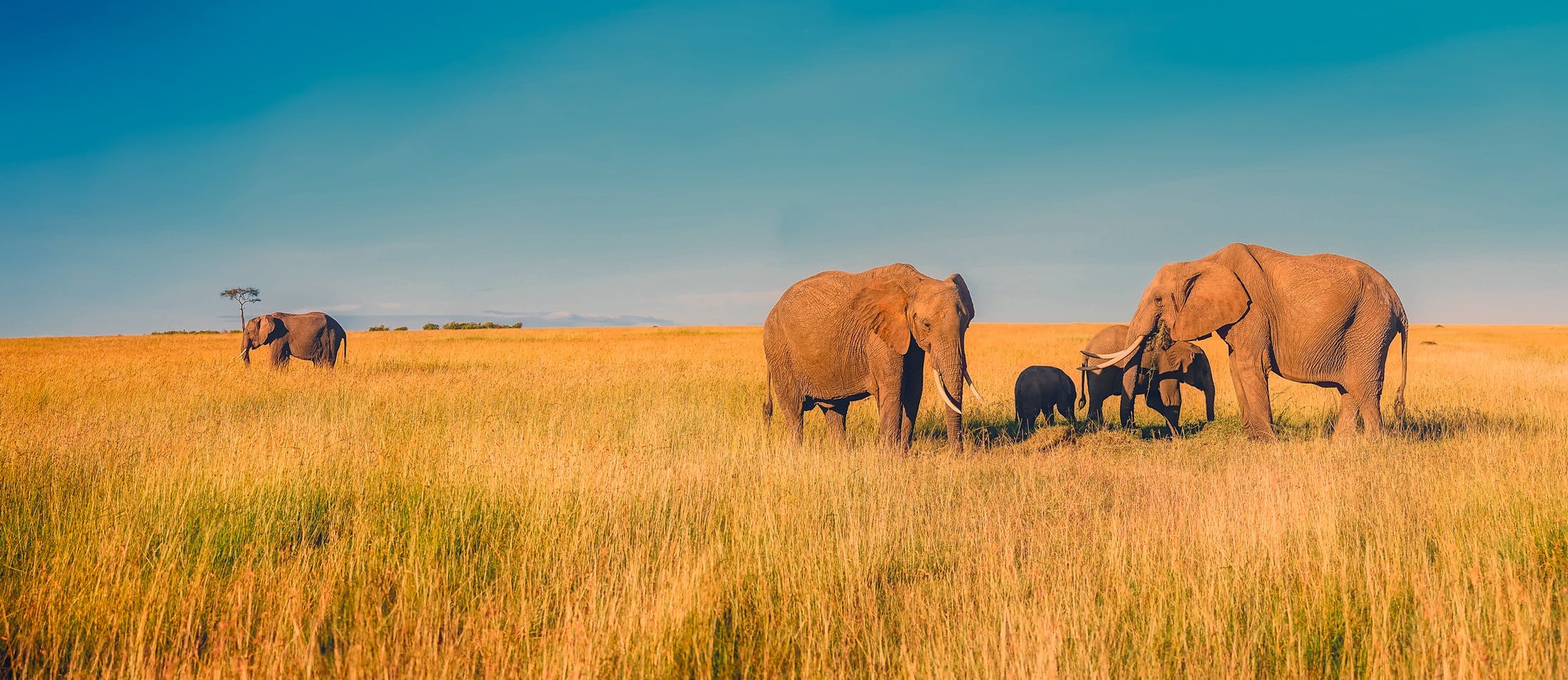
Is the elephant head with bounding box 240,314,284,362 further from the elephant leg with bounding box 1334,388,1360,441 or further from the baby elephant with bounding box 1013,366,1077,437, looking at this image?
the elephant leg with bounding box 1334,388,1360,441

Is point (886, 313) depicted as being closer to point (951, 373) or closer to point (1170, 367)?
point (951, 373)

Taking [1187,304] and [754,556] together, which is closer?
[754,556]

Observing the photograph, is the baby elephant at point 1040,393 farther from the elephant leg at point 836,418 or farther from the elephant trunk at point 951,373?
the elephant trunk at point 951,373

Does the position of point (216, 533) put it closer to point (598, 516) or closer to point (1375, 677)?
point (598, 516)

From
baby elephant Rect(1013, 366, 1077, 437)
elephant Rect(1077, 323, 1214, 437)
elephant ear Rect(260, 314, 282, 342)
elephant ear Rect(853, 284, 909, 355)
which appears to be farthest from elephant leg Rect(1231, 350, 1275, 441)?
elephant ear Rect(260, 314, 282, 342)

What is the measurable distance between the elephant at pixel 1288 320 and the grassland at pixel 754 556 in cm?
79

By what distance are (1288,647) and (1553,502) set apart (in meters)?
3.93

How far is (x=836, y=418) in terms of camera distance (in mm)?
8906

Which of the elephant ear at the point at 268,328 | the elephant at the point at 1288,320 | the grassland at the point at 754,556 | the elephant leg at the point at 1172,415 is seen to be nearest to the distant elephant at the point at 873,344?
the grassland at the point at 754,556

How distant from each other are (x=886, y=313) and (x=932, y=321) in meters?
0.58

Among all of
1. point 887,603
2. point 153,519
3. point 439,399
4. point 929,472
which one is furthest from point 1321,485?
point 439,399

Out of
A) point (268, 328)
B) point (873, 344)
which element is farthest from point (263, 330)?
point (873, 344)

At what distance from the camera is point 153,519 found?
15.5 feet

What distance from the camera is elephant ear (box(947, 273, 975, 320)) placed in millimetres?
7672
